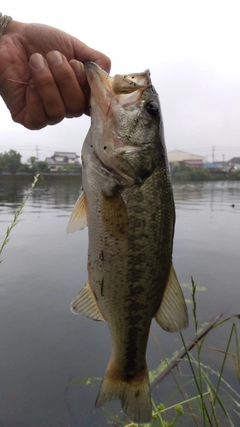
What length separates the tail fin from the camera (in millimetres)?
2031

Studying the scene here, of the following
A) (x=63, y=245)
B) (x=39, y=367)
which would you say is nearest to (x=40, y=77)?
(x=39, y=367)

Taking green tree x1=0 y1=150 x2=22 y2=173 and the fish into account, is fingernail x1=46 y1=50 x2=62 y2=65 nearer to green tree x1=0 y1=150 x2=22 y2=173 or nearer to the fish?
the fish

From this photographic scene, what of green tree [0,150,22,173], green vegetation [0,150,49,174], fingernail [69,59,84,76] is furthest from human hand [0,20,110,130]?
green tree [0,150,22,173]

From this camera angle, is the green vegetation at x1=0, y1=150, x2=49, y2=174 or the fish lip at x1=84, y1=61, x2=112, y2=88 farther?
the green vegetation at x1=0, y1=150, x2=49, y2=174

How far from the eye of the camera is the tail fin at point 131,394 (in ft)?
6.66

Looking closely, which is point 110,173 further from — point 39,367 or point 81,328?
point 81,328

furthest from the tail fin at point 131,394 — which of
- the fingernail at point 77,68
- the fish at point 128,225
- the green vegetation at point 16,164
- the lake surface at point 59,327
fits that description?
the green vegetation at point 16,164

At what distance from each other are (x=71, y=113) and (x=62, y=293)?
20.2ft


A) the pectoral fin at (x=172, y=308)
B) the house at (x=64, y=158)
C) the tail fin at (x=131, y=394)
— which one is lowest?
the tail fin at (x=131, y=394)

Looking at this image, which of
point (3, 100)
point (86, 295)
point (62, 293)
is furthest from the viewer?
point (62, 293)

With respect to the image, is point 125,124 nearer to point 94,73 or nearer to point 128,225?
point 94,73

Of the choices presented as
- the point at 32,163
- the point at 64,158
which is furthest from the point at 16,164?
the point at 64,158

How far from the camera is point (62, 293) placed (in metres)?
7.83

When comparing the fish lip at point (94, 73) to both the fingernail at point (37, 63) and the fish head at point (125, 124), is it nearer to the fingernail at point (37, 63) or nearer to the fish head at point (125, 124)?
the fish head at point (125, 124)
